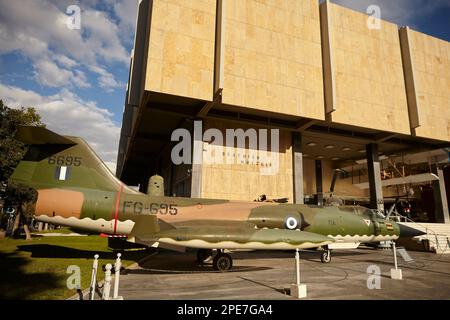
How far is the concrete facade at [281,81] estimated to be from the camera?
22.8m

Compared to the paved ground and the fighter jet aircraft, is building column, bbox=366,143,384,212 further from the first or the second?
the paved ground

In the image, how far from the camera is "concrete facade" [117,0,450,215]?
2278 cm

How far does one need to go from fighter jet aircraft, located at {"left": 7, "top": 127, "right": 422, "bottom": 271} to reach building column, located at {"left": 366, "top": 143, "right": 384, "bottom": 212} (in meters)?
18.9

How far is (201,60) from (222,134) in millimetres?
6921

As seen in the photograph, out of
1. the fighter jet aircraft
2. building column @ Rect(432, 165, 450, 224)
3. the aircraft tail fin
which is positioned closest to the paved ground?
the fighter jet aircraft

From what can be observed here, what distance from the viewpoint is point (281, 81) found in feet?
82.7

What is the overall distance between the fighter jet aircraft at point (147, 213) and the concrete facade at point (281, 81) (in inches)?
382

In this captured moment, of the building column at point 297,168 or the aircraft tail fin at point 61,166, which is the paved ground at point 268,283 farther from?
the building column at point 297,168

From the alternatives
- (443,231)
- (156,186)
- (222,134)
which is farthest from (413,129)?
(156,186)

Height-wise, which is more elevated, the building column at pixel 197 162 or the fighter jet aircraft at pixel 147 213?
the building column at pixel 197 162

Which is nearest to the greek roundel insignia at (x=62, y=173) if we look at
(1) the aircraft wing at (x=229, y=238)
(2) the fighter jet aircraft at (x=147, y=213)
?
(2) the fighter jet aircraft at (x=147, y=213)

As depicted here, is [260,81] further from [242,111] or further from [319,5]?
[319,5]

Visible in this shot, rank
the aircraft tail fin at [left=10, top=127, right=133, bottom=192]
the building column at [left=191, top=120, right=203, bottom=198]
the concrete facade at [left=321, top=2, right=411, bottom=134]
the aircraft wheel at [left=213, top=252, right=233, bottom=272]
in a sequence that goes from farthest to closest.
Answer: the concrete facade at [left=321, top=2, right=411, bottom=134] → the building column at [left=191, top=120, right=203, bottom=198] → the aircraft tail fin at [left=10, top=127, right=133, bottom=192] → the aircraft wheel at [left=213, top=252, right=233, bottom=272]
